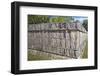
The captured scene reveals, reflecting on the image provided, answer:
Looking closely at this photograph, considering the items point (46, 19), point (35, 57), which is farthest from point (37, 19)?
point (35, 57)

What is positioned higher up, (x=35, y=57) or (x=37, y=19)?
(x=37, y=19)

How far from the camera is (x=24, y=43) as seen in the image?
1160mm

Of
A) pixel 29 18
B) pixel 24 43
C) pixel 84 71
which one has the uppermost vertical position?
pixel 29 18

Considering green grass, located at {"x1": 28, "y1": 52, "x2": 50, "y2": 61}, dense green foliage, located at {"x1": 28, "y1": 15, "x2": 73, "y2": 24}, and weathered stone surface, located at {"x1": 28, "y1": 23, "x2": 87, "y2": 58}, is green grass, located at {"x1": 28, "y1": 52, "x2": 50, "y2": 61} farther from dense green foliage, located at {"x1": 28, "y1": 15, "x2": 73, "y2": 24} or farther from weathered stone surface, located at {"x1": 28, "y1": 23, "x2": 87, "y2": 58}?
dense green foliage, located at {"x1": 28, "y1": 15, "x2": 73, "y2": 24}

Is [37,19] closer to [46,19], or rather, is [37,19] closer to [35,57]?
[46,19]

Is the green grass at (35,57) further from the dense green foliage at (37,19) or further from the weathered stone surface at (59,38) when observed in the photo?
the dense green foliage at (37,19)

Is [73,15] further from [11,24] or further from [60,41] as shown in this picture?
[11,24]

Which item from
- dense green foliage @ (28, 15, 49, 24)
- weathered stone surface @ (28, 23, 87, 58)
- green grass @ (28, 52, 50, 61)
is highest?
dense green foliage @ (28, 15, 49, 24)

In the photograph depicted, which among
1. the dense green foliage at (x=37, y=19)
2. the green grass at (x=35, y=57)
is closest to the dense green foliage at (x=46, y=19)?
the dense green foliage at (x=37, y=19)

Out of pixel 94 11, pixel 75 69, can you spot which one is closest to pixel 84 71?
pixel 75 69

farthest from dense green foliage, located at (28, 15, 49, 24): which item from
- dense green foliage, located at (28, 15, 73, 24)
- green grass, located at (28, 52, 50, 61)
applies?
green grass, located at (28, 52, 50, 61)

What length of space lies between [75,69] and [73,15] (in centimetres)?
26

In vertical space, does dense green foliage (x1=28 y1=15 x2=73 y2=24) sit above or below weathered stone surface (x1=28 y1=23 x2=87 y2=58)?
above

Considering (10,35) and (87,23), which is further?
(87,23)
